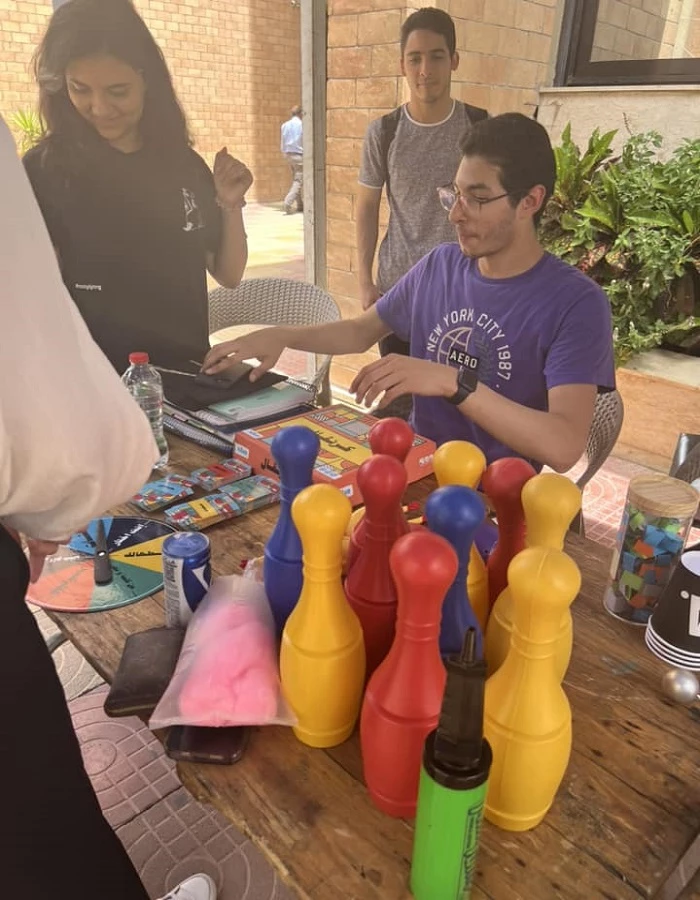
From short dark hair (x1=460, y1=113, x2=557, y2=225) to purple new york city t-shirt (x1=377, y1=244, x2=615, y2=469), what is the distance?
6.4 inches

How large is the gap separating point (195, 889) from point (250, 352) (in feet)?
3.45

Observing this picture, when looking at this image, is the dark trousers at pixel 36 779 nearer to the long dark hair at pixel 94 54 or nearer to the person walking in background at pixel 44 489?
the person walking in background at pixel 44 489

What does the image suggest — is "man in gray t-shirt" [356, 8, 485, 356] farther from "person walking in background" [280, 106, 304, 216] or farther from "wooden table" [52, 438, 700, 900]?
"person walking in background" [280, 106, 304, 216]

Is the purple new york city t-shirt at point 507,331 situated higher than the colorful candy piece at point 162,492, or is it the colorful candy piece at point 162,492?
the purple new york city t-shirt at point 507,331

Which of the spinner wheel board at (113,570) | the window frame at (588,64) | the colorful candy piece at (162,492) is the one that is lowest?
the colorful candy piece at (162,492)

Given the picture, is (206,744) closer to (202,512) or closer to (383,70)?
(202,512)

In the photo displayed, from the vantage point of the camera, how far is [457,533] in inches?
24.1

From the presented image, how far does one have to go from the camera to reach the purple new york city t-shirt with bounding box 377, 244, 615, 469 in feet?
4.46

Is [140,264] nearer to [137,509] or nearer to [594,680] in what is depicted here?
[137,509]

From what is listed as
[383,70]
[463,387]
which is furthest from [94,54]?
[383,70]

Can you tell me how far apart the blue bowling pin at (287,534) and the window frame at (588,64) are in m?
3.31

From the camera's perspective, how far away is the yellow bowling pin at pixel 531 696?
1.72ft

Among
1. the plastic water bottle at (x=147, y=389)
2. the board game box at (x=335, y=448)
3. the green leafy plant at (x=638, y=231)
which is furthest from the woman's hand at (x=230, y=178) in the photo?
the green leafy plant at (x=638, y=231)

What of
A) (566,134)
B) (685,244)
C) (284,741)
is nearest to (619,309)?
(685,244)
